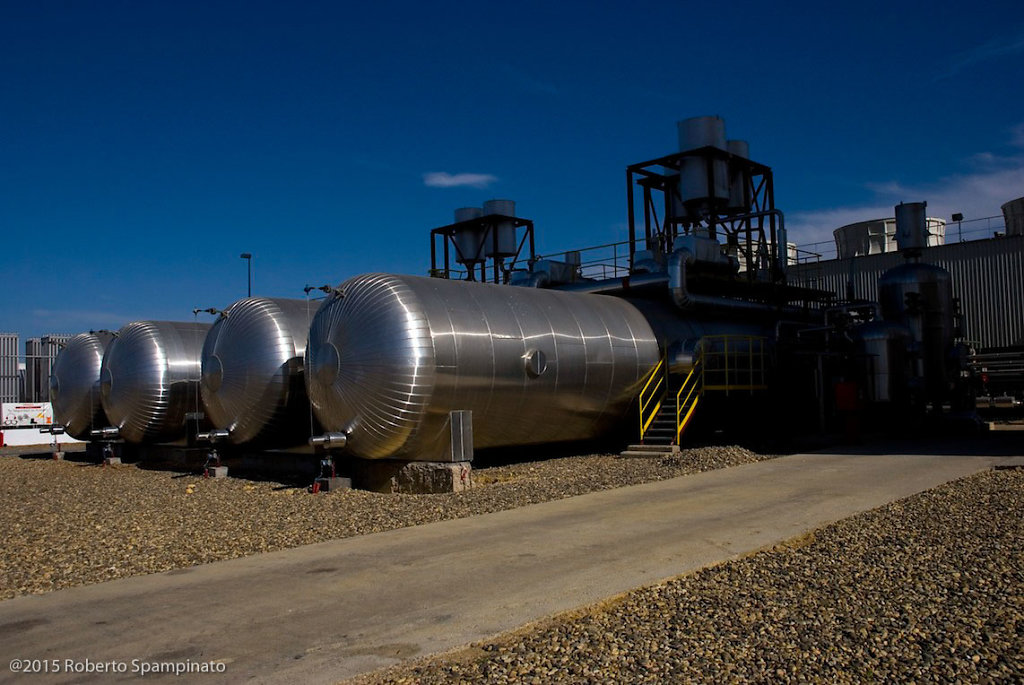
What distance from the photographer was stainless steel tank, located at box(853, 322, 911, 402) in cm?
2502

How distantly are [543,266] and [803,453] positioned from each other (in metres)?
11.1

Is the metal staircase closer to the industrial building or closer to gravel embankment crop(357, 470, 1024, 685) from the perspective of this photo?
gravel embankment crop(357, 470, 1024, 685)

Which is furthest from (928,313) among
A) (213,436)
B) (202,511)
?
(202,511)

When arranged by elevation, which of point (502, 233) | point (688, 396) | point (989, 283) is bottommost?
point (688, 396)

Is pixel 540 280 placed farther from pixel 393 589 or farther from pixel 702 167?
pixel 393 589

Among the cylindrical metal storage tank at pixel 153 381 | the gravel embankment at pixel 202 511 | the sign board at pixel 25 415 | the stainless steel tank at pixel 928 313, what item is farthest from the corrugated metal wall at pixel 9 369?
the stainless steel tank at pixel 928 313

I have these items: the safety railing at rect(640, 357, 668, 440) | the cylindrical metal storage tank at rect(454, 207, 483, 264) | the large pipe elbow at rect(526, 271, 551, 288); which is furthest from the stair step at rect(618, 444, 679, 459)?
the cylindrical metal storage tank at rect(454, 207, 483, 264)

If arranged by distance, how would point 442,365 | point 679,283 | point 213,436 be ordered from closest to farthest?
point 442,365
point 213,436
point 679,283

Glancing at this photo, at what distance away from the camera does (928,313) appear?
2803 cm

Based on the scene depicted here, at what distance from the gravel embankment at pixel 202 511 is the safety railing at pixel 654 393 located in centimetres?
174

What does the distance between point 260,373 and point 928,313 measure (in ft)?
69.9

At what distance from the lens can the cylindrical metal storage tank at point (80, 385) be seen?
25641mm

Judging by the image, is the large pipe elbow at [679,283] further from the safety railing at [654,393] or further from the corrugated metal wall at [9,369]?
the corrugated metal wall at [9,369]

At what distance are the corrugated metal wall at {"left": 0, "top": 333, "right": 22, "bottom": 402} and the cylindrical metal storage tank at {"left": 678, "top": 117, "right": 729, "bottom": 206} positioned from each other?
34009 millimetres
